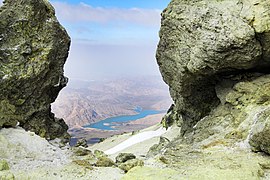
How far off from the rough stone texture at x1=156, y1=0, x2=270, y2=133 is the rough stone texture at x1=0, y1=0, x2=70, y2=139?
12.5 metres

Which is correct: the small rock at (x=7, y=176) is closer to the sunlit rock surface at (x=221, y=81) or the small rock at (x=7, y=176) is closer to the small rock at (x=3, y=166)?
the small rock at (x=3, y=166)

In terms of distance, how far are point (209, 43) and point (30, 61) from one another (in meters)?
19.2

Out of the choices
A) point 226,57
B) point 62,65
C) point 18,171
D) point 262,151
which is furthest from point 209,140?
point 62,65

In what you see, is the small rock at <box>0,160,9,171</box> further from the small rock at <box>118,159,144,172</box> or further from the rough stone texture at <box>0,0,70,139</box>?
the rough stone texture at <box>0,0,70,139</box>


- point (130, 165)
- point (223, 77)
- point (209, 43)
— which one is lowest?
point (130, 165)

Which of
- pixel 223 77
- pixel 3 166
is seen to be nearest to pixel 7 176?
pixel 3 166

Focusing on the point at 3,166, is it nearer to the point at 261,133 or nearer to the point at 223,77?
the point at 261,133

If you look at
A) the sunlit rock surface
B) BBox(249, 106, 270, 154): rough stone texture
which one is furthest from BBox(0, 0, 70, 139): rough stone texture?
BBox(249, 106, 270, 154): rough stone texture

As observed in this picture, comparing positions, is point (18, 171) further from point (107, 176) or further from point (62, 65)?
point (62, 65)

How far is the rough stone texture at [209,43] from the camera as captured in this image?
24000mm

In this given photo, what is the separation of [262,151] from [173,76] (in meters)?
12.8

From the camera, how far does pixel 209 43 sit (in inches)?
982

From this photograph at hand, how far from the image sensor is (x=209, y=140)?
24469 millimetres

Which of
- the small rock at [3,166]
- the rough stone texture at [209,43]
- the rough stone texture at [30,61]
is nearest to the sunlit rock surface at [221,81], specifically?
the rough stone texture at [209,43]
